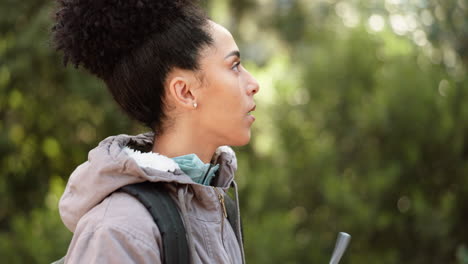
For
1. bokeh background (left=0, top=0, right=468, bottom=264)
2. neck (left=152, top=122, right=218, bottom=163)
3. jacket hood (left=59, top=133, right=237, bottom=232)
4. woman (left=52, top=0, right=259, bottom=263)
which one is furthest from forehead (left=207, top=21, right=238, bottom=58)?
bokeh background (left=0, top=0, right=468, bottom=264)

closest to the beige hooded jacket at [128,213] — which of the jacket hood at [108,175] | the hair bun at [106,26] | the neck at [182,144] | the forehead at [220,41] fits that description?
the jacket hood at [108,175]

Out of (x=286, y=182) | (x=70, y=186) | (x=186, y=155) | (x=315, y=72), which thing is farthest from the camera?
(x=315, y=72)

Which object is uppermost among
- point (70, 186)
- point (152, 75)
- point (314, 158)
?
point (152, 75)

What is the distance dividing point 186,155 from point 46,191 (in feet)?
15.1

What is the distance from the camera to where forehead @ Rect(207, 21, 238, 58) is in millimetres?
1635

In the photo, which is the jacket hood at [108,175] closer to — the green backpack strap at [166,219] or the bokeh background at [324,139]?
the green backpack strap at [166,219]

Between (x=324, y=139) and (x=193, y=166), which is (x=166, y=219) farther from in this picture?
(x=324, y=139)

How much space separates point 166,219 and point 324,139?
3.83 metres

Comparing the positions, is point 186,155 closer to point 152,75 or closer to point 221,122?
point 221,122

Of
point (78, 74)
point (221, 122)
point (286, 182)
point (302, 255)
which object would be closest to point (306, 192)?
point (286, 182)

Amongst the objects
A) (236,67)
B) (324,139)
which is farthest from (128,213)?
(324,139)

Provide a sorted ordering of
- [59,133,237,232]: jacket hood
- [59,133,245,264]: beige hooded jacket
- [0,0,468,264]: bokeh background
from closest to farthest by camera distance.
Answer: [59,133,245,264]: beige hooded jacket, [59,133,237,232]: jacket hood, [0,0,468,264]: bokeh background

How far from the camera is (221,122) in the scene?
162 centimetres

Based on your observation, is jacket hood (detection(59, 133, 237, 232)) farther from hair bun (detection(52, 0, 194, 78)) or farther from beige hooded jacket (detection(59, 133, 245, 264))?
hair bun (detection(52, 0, 194, 78))
